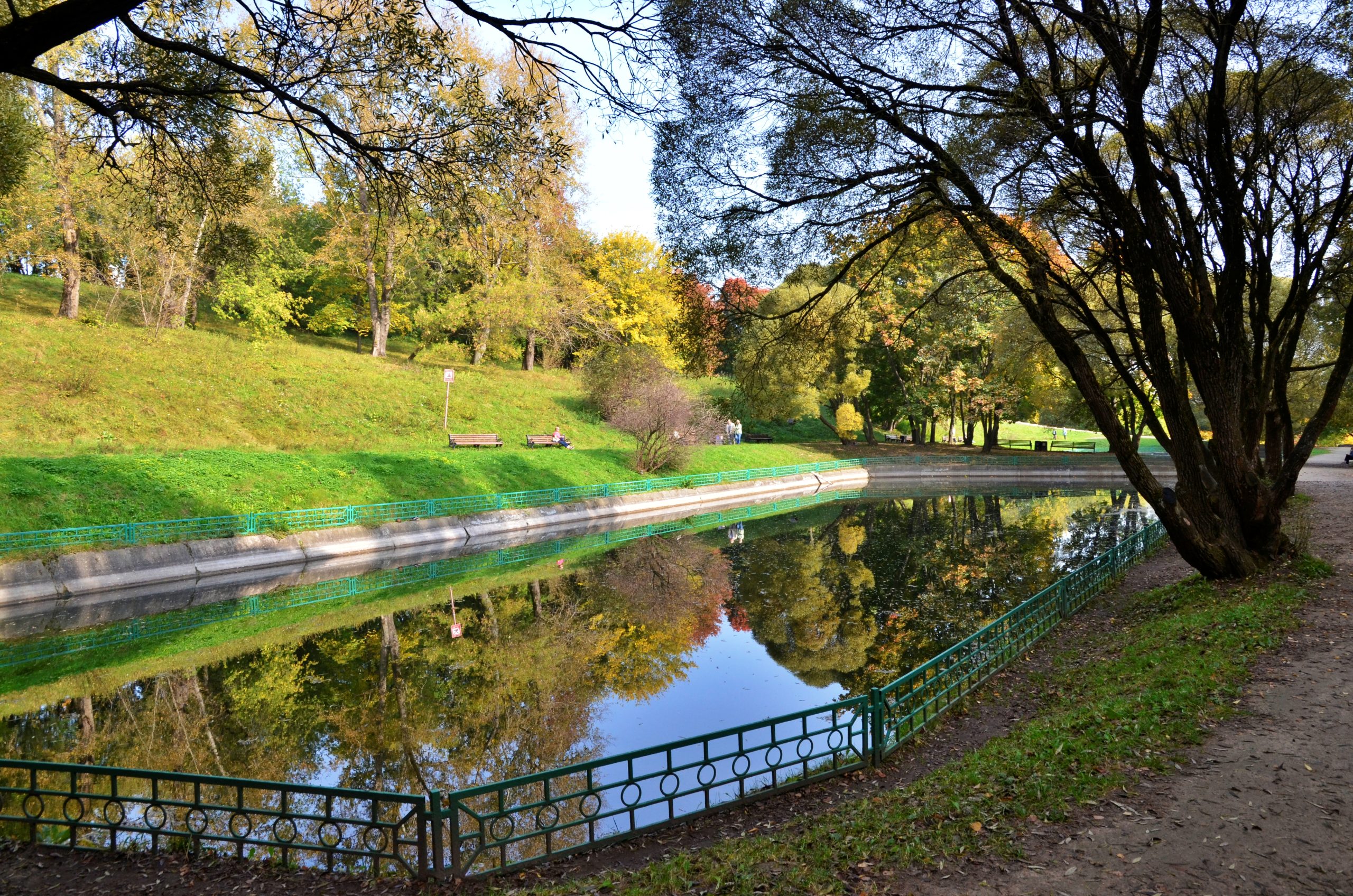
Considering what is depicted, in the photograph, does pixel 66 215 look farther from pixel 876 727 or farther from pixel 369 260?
pixel 876 727

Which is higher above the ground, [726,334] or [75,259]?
[75,259]

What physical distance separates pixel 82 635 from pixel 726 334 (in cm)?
1204

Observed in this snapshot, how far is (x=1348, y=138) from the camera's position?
1275 centimetres

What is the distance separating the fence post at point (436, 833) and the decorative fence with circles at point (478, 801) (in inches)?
0.5

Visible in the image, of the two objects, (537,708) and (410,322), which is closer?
(537,708)

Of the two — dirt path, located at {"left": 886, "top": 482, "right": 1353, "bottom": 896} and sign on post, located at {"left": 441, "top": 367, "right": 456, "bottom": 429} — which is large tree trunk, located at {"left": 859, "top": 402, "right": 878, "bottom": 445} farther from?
dirt path, located at {"left": 886, "top": 482, "right": 1353, "bottom": 896}

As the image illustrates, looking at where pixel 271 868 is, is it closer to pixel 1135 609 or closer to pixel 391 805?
pixel 391 805

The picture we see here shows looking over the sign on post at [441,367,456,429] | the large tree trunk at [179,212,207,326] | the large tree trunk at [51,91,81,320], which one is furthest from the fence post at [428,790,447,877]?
the large tree trunk at [51,91,81,320]

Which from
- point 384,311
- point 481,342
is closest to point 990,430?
point 481,342

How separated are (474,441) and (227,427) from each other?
27.3 ft

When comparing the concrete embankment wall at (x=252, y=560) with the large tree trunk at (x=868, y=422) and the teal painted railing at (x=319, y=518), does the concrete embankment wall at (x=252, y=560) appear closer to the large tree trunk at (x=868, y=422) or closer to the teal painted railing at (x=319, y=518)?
the teal painted railing at (x=319, y=518)

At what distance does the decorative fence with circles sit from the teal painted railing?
9.06m

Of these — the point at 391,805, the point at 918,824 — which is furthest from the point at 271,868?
the point at 918,824

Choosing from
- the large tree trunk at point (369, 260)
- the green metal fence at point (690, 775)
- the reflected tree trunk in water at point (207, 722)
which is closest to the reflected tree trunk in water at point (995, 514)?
the green metal fence at point (690, 775)
